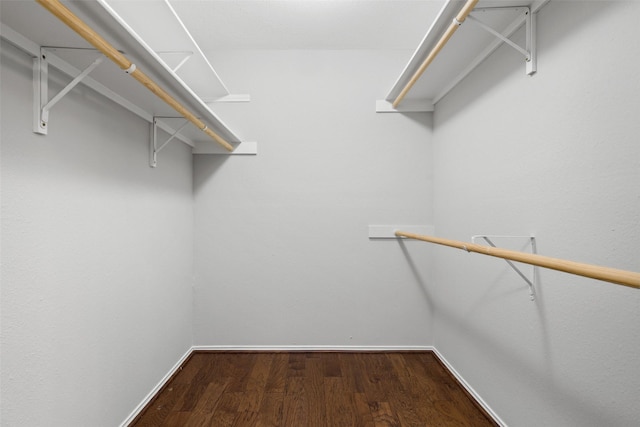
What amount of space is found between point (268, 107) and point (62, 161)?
5.02ft

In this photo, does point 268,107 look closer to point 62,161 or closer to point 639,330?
point 62,161

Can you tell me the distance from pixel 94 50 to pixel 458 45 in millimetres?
1565

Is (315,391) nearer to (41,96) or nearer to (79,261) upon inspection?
(79,261)

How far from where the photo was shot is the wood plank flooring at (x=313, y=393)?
164cm

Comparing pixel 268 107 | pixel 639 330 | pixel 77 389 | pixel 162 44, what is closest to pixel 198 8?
pixel 162 44

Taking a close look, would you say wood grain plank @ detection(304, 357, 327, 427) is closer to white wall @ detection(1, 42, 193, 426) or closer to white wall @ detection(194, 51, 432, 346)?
white wall @ detection(194, 51, 432, 346)

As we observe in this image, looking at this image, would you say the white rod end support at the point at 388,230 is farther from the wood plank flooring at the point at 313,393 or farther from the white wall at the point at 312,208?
the wood plank flooring at the point at 313,393

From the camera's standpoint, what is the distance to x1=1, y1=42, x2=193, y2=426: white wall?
0.99 meters

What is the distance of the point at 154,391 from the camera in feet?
6.01

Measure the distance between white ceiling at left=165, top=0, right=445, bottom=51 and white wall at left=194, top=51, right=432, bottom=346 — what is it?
10 cm

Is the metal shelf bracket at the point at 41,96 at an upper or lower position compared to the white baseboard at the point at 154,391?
upper

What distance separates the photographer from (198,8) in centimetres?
200

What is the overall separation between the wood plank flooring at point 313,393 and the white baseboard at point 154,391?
0.03 metres

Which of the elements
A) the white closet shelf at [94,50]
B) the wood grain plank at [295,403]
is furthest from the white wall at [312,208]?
the white closet shelf at [94,50]
